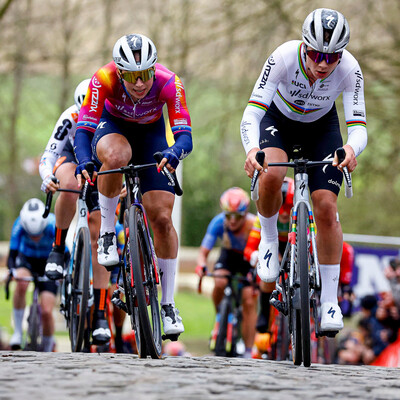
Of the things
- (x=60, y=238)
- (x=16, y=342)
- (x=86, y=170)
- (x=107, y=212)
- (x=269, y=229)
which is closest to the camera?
(x=86, y=170)

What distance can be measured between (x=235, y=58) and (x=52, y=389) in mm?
20066

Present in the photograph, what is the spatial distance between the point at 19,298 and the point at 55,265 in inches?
164

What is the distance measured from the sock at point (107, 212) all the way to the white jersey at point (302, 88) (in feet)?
4.15

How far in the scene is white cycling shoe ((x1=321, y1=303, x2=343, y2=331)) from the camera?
6605 millimetres

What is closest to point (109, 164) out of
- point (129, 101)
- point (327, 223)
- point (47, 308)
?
point (129, 101)

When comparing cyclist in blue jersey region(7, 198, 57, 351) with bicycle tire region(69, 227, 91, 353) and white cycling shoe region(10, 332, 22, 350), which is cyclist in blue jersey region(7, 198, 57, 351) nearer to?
white cycling shoe region(10, 332, 22, 350)

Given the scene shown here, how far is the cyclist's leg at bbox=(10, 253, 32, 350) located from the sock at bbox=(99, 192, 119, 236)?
5620mm

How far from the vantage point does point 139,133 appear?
24.2 feet

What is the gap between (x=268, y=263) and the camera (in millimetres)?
7246

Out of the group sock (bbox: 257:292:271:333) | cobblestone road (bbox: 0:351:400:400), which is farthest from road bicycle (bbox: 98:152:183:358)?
sock (bbox: 257:292:271:333)

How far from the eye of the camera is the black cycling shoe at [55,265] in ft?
28.9

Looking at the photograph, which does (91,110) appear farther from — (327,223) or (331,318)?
(331,318)

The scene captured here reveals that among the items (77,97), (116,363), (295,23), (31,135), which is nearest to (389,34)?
(295,23)

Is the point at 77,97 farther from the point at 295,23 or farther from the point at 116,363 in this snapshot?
the point at 295,23
